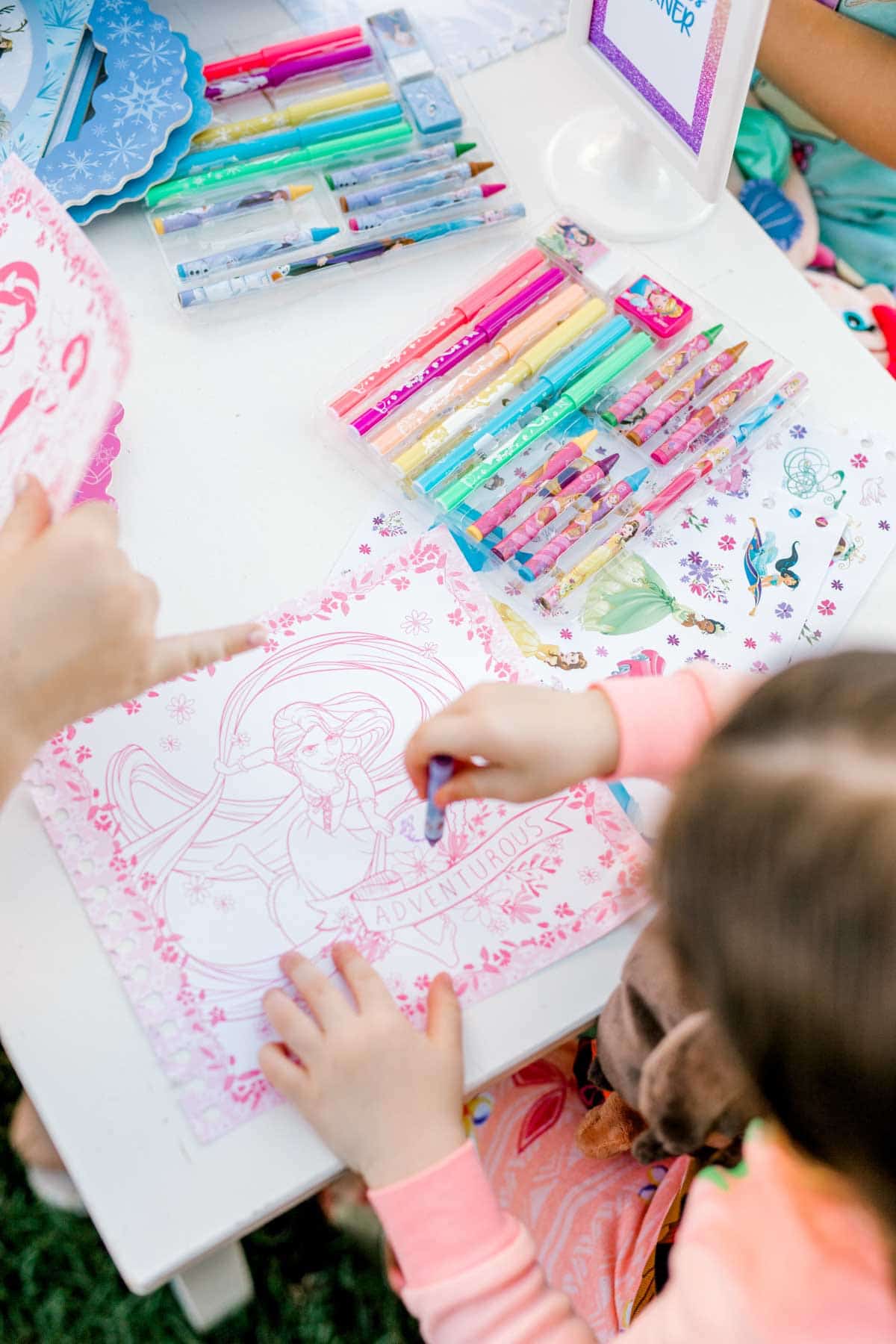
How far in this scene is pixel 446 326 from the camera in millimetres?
745

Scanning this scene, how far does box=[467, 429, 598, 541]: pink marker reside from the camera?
2.24 feet

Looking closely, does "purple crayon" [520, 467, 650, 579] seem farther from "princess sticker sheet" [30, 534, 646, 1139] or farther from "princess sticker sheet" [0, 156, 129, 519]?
"princess sticker sheet" [0, 156, 129, 519]

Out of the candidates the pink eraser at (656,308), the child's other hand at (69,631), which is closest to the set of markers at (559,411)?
the pink eraser at (656,308)

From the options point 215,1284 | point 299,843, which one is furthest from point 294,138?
point 215,1284

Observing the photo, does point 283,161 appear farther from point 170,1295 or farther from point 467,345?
point 170,1295

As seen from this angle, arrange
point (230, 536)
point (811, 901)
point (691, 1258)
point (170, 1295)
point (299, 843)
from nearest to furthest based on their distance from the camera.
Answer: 1. point (811, 901)
2. point (691, 1258)
3. point (299, 843)
4. point (230, 536)
5. point (170, 1295)

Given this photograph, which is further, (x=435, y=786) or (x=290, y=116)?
(x=290, y=116)

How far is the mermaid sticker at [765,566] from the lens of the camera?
2.25 ft

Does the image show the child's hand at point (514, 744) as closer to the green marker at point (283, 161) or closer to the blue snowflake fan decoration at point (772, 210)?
the green marker at point (283, 161)

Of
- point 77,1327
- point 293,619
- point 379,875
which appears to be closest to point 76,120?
point 293,619

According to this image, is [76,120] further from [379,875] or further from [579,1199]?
[579,1199]

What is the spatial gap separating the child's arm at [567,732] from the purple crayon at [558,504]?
0.37 ft

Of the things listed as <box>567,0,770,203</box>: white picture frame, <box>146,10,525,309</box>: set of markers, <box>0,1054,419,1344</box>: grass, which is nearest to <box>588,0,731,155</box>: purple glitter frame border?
<box>567,0,770,203</box>: white picture frame

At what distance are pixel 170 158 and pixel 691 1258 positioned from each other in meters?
0.77
